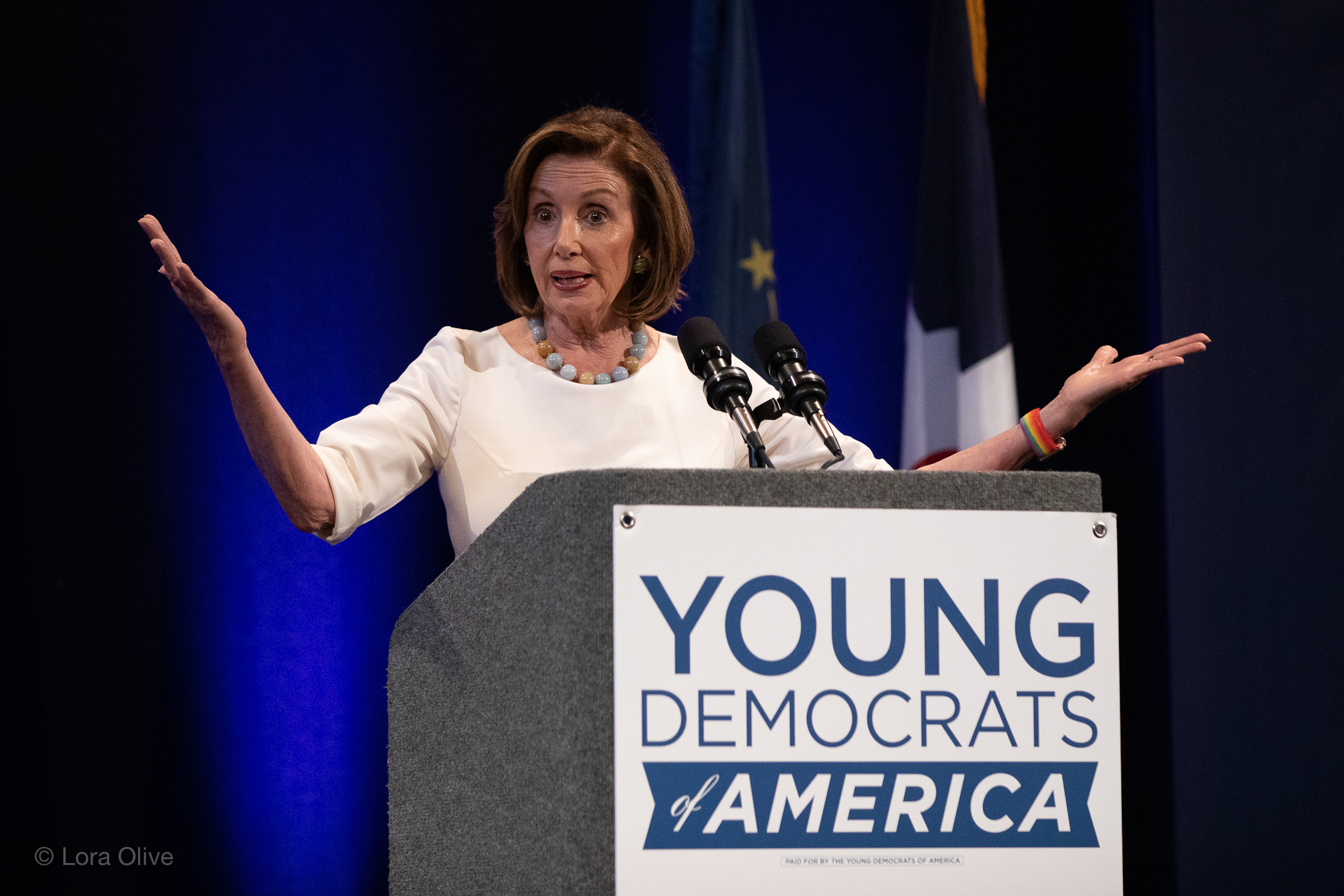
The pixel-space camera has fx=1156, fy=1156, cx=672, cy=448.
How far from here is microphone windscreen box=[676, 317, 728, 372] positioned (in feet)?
3.84

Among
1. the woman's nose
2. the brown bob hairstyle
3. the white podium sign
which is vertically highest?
the brown bob hairstyle

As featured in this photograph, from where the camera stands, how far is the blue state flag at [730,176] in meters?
2.53

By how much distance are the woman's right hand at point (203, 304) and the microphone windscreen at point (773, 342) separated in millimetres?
512

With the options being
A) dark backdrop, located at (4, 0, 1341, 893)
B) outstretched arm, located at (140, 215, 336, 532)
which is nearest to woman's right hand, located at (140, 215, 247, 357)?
outstretched arm, located at (140, 215, 336, 532)

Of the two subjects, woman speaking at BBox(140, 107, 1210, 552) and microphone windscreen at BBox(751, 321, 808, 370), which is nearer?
microphone windscreen at BBox(751, 321, 808, 370)

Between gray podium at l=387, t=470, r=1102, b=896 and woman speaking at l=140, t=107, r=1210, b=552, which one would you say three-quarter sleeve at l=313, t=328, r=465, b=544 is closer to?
woman speaking at l=140, t=107, r=1210, b=552

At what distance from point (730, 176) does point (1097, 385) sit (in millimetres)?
1304

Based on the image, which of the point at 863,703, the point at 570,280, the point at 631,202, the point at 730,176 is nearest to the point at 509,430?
the point at 570,280

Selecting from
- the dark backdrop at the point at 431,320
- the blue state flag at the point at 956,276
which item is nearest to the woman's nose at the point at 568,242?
the dark backdrop at the point at 431,320

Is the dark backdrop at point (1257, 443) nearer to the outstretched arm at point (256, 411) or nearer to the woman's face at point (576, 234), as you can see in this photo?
the woman's face at point (576, 234)

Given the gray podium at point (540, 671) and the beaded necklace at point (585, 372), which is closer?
the gray podium at point (540, 671)

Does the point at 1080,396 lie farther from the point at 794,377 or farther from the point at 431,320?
the point at 431,320

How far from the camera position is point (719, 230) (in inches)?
99.8

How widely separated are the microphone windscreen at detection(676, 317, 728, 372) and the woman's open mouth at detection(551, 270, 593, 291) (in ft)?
1.36
